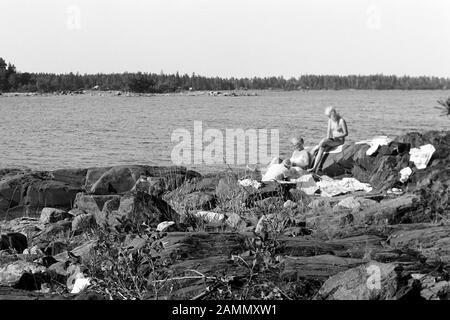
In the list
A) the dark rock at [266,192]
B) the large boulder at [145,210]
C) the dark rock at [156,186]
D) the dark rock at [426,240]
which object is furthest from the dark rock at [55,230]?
the dark rock at [426,240]

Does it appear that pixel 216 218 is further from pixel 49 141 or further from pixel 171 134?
pixel 171 134

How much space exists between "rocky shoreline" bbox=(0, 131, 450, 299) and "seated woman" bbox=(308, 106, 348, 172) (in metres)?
2.53

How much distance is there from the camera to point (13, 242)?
10.0 meters

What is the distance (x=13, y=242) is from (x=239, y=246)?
12.3ft

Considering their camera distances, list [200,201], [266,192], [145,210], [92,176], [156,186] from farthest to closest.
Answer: [92,176], [156,186], [266,192], [200,201], [145,210]

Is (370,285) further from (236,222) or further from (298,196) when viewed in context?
(298,196)

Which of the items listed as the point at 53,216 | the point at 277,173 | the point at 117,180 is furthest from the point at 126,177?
the point at 53,216

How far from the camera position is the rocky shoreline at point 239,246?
5.95m

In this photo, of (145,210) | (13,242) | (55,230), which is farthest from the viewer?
(55,230)

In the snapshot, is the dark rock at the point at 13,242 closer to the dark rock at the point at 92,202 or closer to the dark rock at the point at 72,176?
the dark rock at the point at 92,202

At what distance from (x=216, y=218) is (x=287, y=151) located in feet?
68.5

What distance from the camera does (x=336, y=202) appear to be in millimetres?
12906

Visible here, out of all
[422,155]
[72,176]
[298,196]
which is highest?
[422,155]
